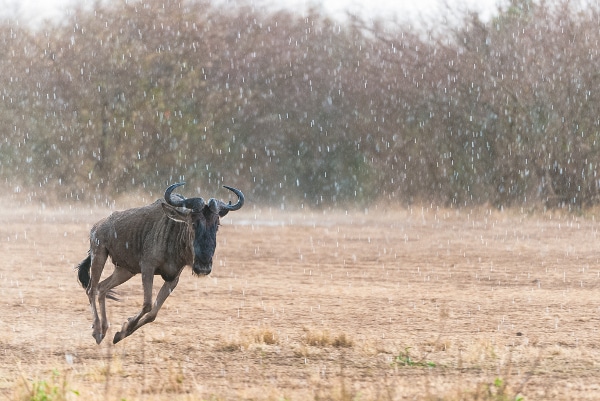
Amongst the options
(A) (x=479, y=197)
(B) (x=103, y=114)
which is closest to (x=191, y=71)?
(B) (x=103, y=114)

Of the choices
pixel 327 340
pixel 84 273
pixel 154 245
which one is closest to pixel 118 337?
pixel 154 245

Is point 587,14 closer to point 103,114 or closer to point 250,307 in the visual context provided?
point 103,114

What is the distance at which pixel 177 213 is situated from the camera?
30.4 ft

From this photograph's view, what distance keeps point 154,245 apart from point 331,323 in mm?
2643

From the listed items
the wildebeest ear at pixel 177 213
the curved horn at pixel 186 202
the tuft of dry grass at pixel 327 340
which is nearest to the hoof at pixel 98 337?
the wildebeest ear at pixel 177 213

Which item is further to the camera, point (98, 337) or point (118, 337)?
point (98, 337)

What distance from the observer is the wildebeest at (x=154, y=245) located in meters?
9.09

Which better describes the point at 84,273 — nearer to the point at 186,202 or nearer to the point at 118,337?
the point at 118,337

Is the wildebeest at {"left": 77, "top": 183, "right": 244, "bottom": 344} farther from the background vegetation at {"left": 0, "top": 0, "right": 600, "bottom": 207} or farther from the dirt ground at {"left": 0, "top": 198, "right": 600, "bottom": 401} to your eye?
the background vegetation at {"left": 0, "top": 0, "right": 600, "bottom": 207}

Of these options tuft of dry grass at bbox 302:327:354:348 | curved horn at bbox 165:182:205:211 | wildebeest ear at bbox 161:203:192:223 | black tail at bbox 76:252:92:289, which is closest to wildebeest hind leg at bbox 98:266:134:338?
black tail at bbox 76:252:92:289

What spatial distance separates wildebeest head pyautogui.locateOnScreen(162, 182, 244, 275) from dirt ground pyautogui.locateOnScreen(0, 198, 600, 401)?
84 cm

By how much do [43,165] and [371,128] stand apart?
36.2 ft

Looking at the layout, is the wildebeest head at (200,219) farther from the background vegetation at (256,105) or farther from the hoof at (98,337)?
the background vegetation at (256,105)

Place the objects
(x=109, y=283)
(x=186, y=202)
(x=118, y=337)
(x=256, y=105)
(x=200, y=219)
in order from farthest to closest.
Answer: (x=256, y=105) < (x=109, y=283) < (x=118, y=337) < (x=186, y=202) < (x=200, y=219)
